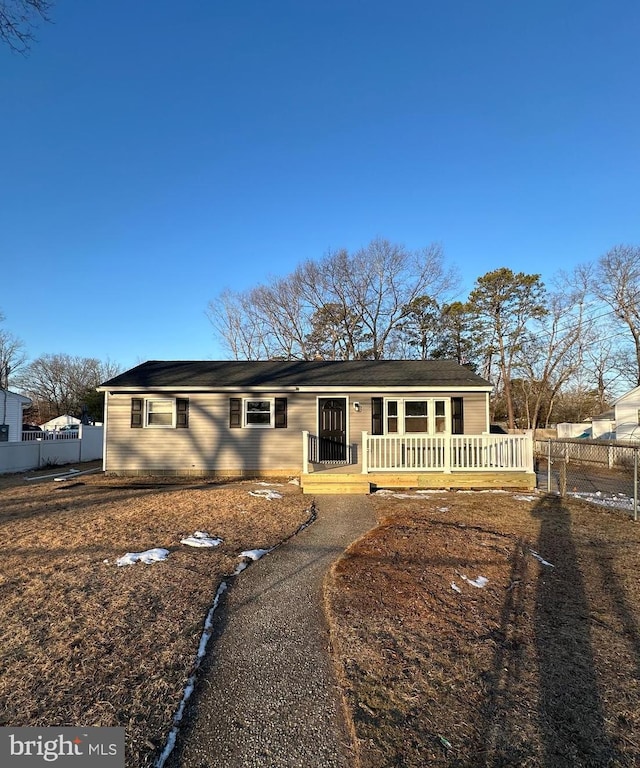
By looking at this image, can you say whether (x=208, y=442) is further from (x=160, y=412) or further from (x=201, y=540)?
(x=201, y=540)

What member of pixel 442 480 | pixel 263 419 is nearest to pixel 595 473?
pixel 442 480

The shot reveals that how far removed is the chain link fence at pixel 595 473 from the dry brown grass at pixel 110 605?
589 centimetres

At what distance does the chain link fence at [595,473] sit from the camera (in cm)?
889

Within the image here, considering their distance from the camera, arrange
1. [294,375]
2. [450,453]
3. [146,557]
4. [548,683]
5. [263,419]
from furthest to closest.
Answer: [294,375] → [263,419] → [450,453] → [146,557] → [548,683]

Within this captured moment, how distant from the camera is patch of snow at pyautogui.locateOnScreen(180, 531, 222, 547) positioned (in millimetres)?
5578

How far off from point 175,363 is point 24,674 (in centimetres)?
1367

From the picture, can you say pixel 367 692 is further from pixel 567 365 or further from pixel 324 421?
pixel 567 365

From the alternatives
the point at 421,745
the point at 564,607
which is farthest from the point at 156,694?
the point at 564,607

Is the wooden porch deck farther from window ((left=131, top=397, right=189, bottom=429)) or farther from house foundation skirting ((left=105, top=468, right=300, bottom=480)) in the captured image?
window ((left=131, top=397, right=189, bottom=429))

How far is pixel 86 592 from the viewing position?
4004 millimetres

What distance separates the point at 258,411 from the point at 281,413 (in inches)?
26.9

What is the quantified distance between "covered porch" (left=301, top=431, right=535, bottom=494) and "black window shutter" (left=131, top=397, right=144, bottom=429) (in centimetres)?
544

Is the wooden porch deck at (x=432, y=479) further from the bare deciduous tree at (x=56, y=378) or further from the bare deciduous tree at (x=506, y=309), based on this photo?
the bare deciduous tree at (x=56, y=378)

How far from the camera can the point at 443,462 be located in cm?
1046
